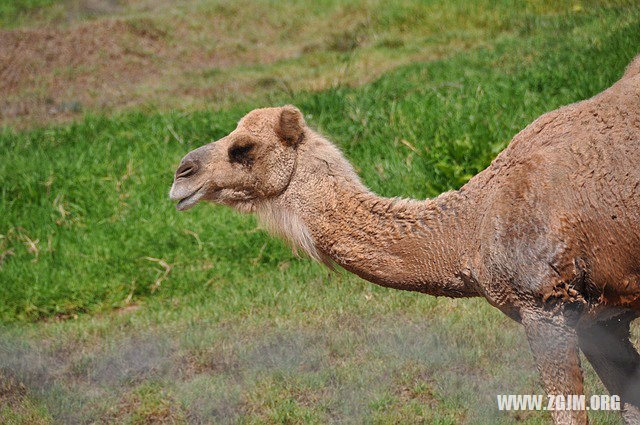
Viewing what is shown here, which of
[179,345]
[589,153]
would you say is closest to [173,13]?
[179,345]

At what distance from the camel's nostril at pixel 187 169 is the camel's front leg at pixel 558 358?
6.33 ft

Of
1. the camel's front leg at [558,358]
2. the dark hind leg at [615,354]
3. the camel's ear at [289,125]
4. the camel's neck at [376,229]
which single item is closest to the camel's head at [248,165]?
the camel's ear at [289,125]

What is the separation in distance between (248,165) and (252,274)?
301cm

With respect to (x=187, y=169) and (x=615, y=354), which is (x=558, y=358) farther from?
(x=187, y=169)

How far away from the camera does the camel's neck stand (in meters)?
4.64

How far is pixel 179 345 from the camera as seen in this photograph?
682 centimetres

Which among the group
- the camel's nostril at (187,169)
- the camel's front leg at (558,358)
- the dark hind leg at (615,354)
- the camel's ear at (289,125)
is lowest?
the dark hind leg at (615,354)

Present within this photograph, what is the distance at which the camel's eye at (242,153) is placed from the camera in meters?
5.03

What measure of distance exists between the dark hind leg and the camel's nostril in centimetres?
214

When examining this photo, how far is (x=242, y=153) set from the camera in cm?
504

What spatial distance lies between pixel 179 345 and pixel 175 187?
83.5 inches

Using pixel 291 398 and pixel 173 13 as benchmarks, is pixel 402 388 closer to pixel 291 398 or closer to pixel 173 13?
pixel 291 398

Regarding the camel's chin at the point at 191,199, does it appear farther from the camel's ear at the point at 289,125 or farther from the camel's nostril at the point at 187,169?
the camel's ear at the point at 289,125

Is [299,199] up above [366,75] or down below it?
above
